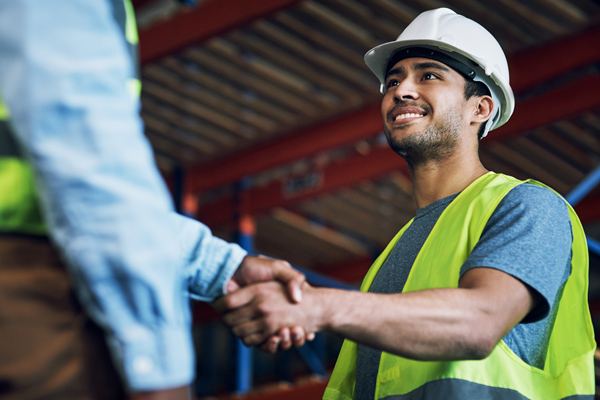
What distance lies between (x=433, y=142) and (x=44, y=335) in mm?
1881

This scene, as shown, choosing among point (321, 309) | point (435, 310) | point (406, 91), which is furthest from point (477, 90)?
point (321, 309)

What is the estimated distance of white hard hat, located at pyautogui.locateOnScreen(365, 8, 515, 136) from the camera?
307cm

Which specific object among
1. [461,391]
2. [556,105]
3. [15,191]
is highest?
[15,191]

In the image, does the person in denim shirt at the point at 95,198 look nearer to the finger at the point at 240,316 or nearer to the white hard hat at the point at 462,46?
the finger at the point at 240,316

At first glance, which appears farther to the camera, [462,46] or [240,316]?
[462,46]

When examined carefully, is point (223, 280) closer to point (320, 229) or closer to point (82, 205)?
point (82, 205)

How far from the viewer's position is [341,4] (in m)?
7.67

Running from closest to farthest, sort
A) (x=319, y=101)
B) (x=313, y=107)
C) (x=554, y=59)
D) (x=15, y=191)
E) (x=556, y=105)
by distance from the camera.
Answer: (x=15, y=191), (x=554, y=59), (x=556, y=105), (x=319, y=101), (x=313, y=107)

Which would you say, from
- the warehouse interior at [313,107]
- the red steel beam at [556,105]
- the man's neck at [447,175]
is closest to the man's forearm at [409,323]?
the man's neck at [447,175]

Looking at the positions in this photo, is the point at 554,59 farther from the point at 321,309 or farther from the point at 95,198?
the point at 95,198

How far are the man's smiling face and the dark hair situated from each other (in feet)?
0.09

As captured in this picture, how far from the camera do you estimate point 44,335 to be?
4.79 ft

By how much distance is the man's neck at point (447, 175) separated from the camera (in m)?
2.99

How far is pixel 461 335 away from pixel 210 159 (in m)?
9.22
